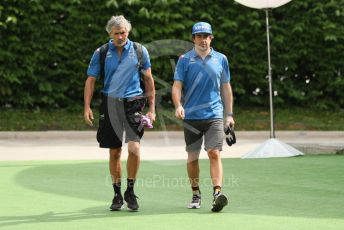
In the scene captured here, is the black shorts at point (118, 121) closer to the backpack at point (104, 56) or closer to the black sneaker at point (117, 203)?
the backpack at point (104, 56)

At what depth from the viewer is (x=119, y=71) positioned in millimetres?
9375

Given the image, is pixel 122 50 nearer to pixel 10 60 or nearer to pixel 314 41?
pixel 10 60

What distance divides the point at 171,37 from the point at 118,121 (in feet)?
41.9

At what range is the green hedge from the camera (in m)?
21.7

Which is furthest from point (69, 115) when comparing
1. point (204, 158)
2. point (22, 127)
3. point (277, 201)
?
point (277, 201)

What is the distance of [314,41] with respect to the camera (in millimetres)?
23047

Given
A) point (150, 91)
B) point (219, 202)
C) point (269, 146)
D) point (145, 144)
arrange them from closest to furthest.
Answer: point (219, 202) < point (150, 91) < point (269, 146) < point (145, 144)

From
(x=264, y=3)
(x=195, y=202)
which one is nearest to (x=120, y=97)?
(x=195, y=202)

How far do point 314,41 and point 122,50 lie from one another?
14.2 meters

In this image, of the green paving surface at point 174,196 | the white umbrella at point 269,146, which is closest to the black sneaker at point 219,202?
the green paving surface at point 174,196

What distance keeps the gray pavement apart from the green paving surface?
98cm

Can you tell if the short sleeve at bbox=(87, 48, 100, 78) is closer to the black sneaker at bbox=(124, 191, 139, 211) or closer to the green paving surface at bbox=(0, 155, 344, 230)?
the black sneaker at bbox=(124, 191, 139, 211)

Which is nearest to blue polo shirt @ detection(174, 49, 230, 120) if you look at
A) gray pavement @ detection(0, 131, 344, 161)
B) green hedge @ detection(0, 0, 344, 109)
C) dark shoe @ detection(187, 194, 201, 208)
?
dark shoe @ detection(187, 194, 201, 208)

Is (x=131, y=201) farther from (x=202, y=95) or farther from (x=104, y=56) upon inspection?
(x=104, y=56)
